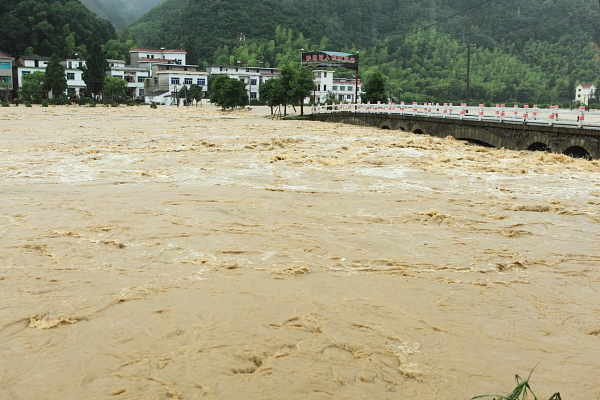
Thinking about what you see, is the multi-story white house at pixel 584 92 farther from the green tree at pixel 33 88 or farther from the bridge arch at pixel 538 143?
the green tree at pixel 33 88

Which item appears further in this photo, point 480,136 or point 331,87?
point 331,87

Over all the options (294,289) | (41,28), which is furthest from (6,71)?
(294,289)

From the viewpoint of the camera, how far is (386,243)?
341 inches

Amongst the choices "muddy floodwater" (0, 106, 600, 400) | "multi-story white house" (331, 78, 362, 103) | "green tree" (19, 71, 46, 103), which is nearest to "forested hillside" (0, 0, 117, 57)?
"green tree" (19, 71, 46, 103)

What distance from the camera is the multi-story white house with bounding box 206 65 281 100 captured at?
97.8 meters

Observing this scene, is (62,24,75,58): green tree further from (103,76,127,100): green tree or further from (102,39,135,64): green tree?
(103,76,127,100): green tree

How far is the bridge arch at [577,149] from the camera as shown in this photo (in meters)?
19.0

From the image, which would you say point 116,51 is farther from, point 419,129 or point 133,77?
point 419,129

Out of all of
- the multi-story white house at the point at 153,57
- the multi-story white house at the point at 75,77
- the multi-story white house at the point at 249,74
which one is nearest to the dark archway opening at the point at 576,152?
the multi-story white house at the point at 75,77

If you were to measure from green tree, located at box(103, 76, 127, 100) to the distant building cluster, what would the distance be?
200 inches

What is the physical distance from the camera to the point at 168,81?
92.9m

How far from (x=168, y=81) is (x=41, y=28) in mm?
22319

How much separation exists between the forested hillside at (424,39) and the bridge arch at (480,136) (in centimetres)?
7099

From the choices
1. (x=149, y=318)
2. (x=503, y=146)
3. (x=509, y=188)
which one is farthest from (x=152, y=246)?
(x=503, y=146)
